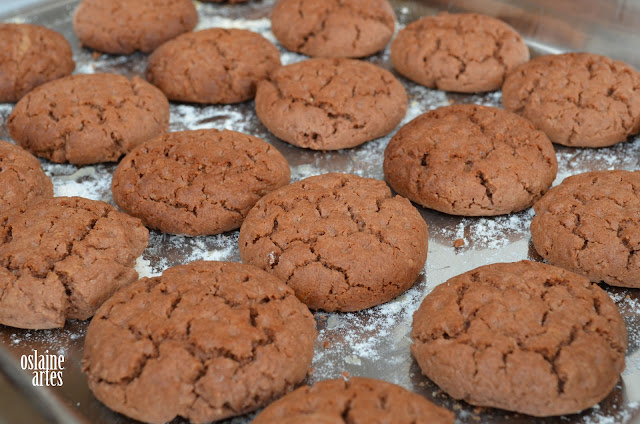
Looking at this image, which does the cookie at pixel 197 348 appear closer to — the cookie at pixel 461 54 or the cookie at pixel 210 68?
the cookie at pixel 210 68

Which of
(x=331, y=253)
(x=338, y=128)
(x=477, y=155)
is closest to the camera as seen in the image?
(x=331, y=253)

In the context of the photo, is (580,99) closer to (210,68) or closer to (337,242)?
(337,242)

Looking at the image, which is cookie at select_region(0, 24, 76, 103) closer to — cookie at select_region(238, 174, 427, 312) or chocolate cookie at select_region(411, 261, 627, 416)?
cookie at select_region(238, 174, 427, 312)

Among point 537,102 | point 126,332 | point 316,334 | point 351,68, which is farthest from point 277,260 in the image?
point 537,102

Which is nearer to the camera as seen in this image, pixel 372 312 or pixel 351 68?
pixel 372 312

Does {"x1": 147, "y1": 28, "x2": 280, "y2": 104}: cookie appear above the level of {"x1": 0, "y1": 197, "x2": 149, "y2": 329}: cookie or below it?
above

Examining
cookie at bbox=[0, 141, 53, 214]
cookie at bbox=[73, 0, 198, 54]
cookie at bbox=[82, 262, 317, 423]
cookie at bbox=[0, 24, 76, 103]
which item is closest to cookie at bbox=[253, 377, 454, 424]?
cookie at bbox=[82, 262, 317, 423]

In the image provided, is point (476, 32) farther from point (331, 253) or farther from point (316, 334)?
point (316, 334)
